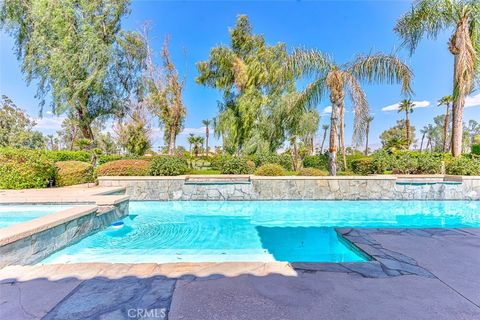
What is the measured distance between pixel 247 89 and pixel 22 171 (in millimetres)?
13364

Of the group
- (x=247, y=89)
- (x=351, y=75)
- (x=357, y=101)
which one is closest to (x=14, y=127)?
(x=247, y=89)

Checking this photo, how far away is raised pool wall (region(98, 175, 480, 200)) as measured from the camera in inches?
330

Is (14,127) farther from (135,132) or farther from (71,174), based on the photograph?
(71,174)

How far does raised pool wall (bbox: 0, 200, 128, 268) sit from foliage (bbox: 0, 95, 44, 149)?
30.9m

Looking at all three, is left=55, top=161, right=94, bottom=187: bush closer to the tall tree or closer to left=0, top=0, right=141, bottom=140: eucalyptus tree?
left=0, top=0, right=141, bottom=140: eucalyptus tree

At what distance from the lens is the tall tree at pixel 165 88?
743 inches

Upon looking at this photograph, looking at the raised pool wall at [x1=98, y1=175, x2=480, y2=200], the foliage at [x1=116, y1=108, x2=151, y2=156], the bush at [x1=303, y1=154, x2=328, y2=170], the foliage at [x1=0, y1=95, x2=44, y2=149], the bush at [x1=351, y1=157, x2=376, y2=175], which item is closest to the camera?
the raised pool wall at [x1=98, y1=175, x2=480, y2=200]

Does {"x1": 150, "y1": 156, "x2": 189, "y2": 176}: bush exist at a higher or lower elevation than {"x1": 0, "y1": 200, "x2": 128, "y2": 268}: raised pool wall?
higher

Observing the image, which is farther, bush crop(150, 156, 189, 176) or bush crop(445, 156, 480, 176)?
bush crop(445, 156, 480, 176)

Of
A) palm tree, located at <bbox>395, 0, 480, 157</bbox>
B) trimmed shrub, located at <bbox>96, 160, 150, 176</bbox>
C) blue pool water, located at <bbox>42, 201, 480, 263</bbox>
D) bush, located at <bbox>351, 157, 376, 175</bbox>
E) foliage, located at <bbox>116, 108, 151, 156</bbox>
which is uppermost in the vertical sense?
palm tree, located at <bbox>395, 0, 480, 157</bbox>

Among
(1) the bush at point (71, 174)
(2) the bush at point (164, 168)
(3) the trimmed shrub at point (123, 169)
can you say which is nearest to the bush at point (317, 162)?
(2) the bush at point (164, 168)

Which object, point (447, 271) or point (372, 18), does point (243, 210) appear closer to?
point (447, 271)

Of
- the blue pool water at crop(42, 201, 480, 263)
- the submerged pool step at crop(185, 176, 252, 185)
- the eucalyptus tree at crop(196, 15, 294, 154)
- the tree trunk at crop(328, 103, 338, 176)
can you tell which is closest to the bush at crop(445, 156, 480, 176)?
the blue pool water at crop(42, 201, 480, 263)

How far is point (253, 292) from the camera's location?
6.89ft
